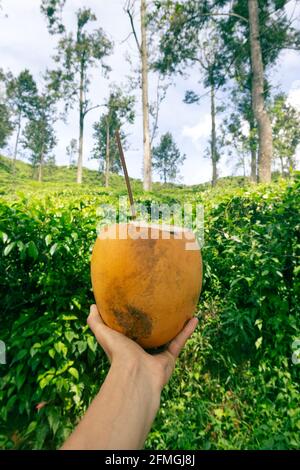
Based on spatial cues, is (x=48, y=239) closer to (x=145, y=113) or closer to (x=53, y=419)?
(x=53, y=419)

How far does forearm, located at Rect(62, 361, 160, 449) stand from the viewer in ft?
2.66

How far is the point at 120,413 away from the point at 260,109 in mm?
8317

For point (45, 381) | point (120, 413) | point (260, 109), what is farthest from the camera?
point (260, 109)

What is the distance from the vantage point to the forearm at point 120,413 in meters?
0.81

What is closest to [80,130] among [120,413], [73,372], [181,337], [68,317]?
[68,317]

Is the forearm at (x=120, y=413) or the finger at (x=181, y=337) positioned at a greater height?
the finger at (x=181, y=337)

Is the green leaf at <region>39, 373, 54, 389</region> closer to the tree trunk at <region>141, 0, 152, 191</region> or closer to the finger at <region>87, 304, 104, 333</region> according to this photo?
the finger at <region>87, 304, 104, 333</region>

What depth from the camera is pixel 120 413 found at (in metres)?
0.89

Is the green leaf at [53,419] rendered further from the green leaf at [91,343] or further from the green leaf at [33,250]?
the green leaf at [33,250]

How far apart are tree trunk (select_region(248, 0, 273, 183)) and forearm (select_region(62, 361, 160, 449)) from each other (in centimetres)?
708

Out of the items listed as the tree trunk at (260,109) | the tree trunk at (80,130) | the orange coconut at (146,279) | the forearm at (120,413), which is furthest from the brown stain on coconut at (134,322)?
the tree trunk at (80,130)

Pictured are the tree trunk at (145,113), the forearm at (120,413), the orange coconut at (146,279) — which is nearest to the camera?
the forearm at (120,413)

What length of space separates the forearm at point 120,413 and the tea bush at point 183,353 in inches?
35.9

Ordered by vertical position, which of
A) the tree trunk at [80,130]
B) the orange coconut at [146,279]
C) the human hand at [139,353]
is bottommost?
the human hand at [139,353]
